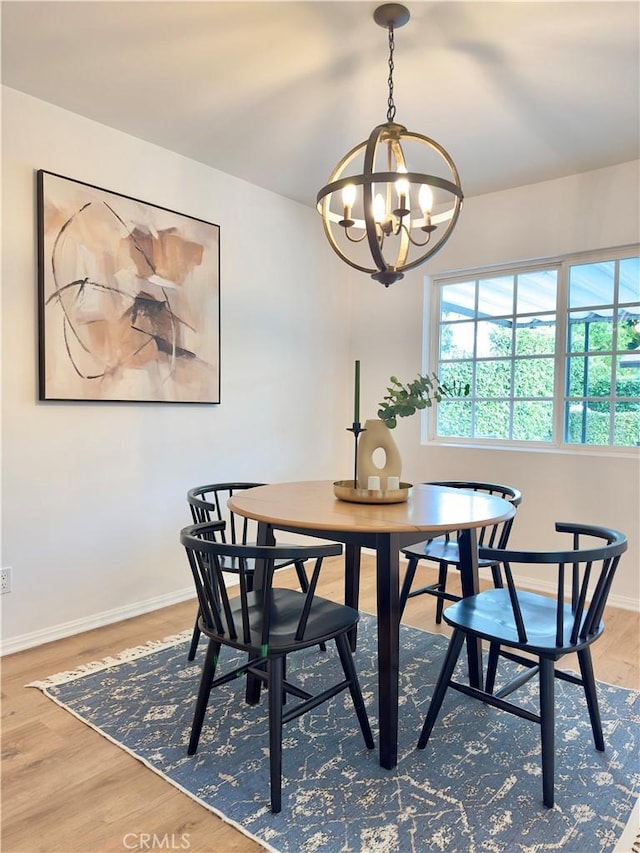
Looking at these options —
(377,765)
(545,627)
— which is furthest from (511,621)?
(377,765)

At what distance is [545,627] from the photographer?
5.77ft

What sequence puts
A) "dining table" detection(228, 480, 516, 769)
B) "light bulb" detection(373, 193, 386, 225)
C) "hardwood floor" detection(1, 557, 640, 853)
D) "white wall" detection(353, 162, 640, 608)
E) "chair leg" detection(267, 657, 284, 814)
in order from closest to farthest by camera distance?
"hardwood floor" detection(1, 557, 640, 853)
"chair leg" detection(267, 657, 284, 814)
"dining table" detection(228, 480, 516, 769)
"light bulb" detection(373, 193, 386, 225)
"white wall" detection(353, 162, 640, 608)

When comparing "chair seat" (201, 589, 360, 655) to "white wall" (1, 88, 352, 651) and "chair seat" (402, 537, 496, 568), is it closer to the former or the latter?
"chair seat" (402, 537, 496, 568)

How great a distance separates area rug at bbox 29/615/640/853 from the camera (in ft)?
4.96

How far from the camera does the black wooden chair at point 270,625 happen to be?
62.7 inches

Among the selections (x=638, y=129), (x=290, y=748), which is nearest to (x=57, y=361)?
(x=290, y=748)

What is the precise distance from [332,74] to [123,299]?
147 cm

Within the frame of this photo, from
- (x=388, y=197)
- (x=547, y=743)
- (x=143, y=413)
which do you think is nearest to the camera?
(x=547, y=743)

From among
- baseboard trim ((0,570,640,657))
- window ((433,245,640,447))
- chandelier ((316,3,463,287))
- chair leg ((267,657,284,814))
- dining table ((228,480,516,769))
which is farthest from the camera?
window ((433,245,640,447))

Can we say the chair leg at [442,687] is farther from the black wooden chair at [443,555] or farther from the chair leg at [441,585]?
the chair leg at [441,585]

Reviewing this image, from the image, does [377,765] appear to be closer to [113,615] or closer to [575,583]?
[575,583]

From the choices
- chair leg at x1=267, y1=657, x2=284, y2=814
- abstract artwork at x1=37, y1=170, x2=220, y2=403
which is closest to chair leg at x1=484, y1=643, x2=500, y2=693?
chair leg at x1=267, y1=657, x2=284, y2=814

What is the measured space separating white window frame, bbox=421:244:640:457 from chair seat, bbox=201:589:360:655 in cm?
228

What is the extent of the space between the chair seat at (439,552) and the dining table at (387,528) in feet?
1.02
